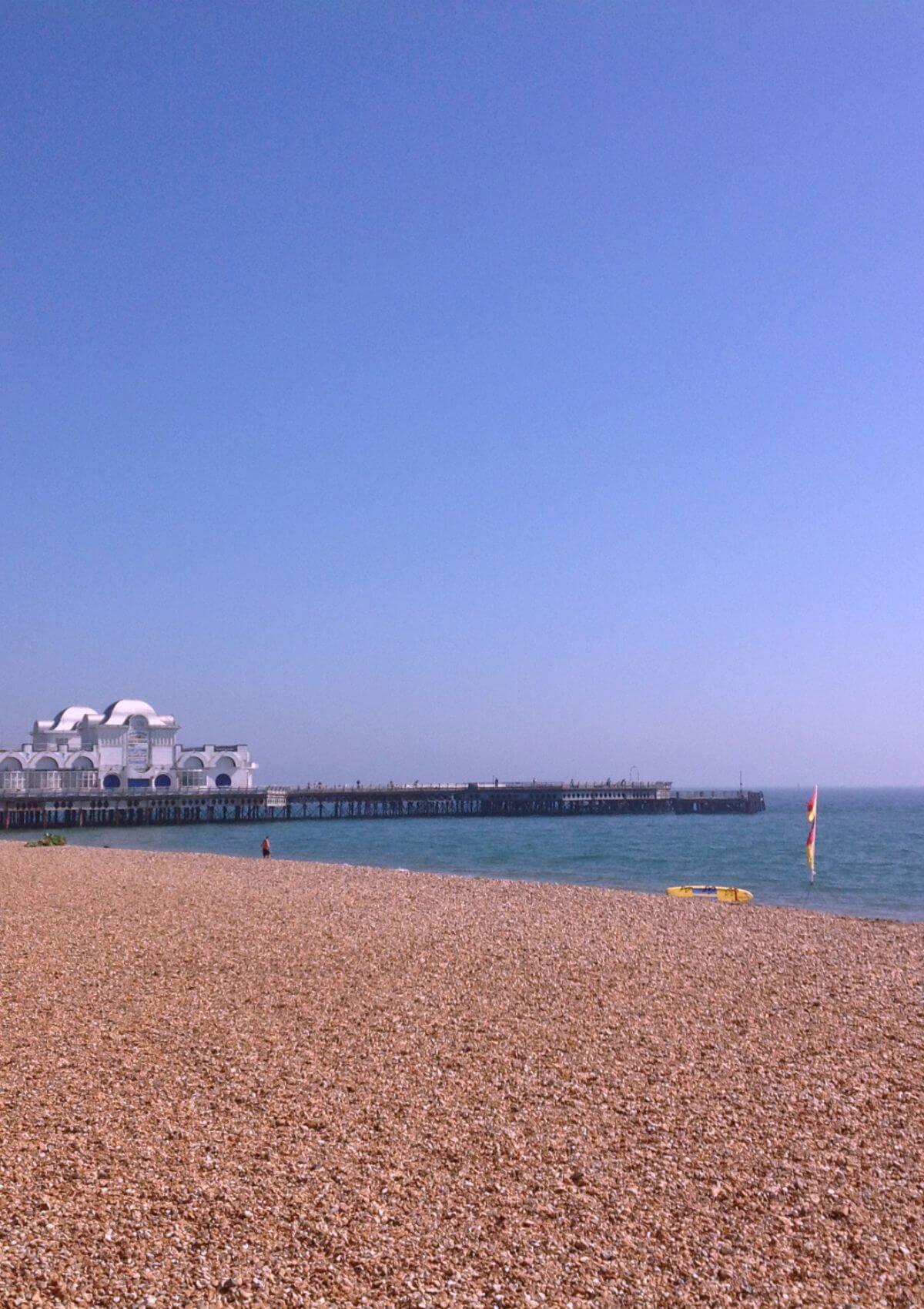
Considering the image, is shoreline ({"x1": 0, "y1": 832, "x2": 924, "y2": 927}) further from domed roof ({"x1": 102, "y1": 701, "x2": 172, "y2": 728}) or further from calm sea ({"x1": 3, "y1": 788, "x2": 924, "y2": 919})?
domed roof ({"x1": 102, "y1": 701, "x2": 172, "y2": 728})

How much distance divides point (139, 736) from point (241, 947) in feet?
192

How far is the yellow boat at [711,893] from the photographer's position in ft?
78.0

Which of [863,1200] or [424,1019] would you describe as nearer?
[863,1200]

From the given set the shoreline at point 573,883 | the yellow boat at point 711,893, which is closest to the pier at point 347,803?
the shoreline at point 573,883

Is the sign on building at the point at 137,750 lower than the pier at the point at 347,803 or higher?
higher

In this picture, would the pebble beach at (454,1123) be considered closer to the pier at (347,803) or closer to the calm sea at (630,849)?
the calm sea at (630,849)

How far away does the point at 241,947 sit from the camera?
13.2 m

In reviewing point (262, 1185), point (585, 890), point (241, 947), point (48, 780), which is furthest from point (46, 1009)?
point (48, 780)

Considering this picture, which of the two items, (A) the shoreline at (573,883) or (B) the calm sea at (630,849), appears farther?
(B) the calm sea at (630,849)

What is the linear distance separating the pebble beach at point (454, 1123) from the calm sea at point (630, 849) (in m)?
13.2

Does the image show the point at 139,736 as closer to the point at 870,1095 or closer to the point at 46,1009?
the point at 46,1009

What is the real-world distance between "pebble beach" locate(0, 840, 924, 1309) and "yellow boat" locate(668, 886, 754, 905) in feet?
32.2

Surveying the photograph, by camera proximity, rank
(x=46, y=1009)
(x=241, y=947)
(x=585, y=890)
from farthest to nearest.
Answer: (x=585, y=890) < (x=241, y=947) < (x=46, y=1009)

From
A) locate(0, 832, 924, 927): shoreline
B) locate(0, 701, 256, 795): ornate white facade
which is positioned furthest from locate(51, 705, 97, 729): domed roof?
locate(0, 832, 924, 927): shoreline
